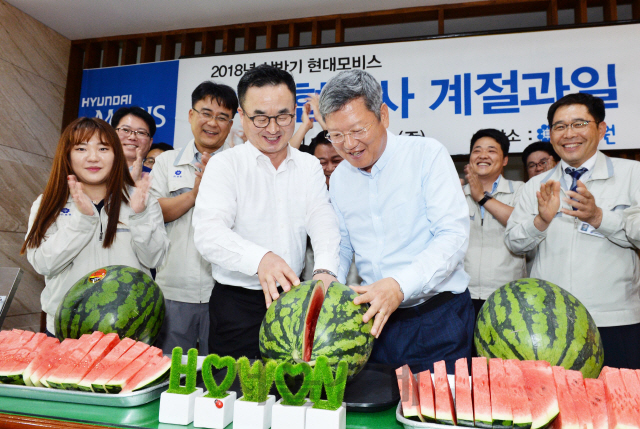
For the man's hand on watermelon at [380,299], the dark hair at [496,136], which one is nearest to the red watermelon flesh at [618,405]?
the man's hand on watermelon at [380,299]

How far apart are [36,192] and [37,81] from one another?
1.47 meters

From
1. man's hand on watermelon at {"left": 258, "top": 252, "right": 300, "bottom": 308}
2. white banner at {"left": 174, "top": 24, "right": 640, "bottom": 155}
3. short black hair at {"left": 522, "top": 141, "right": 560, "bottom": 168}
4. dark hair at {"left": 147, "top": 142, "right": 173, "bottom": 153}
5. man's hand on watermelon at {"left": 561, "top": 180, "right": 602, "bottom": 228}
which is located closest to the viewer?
man's hand on watermelon at {"left": 258, "top": 252, "right": 300, "bottom": 308}

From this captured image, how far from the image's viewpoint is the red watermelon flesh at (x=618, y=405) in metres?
1.14

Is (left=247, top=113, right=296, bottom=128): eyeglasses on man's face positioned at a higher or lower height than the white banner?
Result: lower

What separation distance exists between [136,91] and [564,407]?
587cm

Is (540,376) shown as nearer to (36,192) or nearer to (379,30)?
(379,30)

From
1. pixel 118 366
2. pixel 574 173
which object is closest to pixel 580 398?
pixel 118 366

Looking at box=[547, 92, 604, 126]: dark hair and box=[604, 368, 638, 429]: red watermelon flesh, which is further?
box=[547, 92, 604, 126]: dark hair

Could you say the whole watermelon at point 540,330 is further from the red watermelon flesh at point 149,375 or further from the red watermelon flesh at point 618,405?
the red watermelon flesh at point 149,375

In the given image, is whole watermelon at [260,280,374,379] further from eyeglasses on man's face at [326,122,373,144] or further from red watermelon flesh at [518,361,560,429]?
eyeglasses on man's face at [326,122,373,144]

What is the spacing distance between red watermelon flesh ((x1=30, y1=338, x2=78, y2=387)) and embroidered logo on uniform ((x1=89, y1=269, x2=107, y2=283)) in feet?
1.61

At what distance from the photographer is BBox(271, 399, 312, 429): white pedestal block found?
1168 millimetres

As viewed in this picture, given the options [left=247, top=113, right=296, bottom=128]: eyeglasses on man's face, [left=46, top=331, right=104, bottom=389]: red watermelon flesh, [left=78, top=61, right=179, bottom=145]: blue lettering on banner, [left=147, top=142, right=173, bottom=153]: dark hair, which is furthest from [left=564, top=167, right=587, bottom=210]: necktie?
[left=78, top=61, right=179, bottom=145]: blue lettering on banner

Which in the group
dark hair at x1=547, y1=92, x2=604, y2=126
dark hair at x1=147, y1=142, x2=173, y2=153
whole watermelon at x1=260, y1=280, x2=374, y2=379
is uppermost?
dark hair at x1=147, y1=142, x2=173, y2=153
